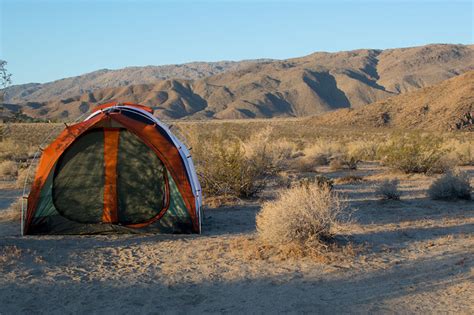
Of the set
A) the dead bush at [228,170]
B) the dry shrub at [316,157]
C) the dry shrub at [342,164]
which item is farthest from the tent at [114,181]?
the dry shrub at [342,164]

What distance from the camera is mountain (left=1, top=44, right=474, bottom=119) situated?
350 feet

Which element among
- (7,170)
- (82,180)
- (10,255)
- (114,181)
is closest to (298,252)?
(114,181)

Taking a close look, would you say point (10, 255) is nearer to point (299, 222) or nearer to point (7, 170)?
point (299, 222)

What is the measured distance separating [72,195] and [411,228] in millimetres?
6229

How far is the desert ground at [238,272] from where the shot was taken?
239 inches

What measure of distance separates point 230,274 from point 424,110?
45.9 m

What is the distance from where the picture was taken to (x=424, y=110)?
161 feet

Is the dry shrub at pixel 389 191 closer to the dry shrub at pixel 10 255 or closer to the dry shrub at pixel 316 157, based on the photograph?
the dry shrub at pixel 316 157

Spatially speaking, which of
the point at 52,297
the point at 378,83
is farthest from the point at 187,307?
the point at 378,83

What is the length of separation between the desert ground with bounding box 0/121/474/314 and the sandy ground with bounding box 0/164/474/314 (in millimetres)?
13

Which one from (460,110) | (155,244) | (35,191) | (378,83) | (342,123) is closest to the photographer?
(155,244)

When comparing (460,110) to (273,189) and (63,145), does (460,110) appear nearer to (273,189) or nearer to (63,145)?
(273,189)

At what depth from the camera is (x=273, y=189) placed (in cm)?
1459

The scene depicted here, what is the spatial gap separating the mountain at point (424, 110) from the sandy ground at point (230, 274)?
38141mm
